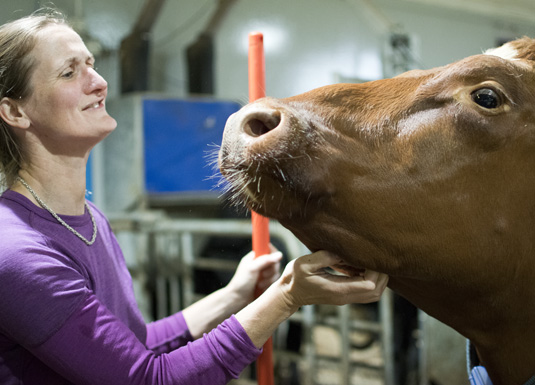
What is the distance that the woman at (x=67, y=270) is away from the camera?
78 centimetres

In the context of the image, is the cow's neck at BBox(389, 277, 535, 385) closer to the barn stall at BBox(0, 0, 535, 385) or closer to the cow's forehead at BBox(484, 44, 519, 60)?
the cow's forehead at BBox(484, 44, 519, 60)

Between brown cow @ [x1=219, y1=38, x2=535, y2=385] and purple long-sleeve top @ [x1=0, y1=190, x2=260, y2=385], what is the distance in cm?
26

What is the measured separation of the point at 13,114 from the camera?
35.1 inches

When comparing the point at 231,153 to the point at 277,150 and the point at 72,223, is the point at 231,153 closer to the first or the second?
the point at 277,150

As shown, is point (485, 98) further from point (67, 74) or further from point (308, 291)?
point (67, 74)

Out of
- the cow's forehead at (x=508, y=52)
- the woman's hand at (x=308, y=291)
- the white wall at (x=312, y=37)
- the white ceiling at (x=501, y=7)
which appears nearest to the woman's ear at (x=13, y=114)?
the woman's hand at (x=308, y=291)

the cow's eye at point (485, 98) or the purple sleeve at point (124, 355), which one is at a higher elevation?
the cow's eye at point (485, 98)

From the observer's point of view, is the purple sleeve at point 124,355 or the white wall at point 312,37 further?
the white wall at point 312,37

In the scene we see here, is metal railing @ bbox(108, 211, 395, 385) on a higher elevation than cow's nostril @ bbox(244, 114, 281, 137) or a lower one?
lower

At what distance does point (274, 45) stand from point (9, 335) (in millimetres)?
2142

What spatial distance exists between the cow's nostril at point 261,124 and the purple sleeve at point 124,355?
0.32 m

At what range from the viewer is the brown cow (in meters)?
0.76

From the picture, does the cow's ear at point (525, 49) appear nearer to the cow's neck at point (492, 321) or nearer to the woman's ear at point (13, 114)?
the cow's neck at point (492, 321)

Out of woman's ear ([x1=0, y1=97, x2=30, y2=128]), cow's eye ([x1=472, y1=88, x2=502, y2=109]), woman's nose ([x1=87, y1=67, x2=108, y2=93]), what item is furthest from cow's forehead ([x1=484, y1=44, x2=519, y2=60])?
woman's ear ([x1=0, y1=97, x2=30, y2=128])
